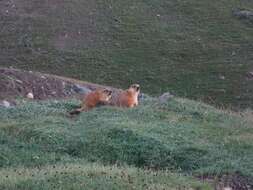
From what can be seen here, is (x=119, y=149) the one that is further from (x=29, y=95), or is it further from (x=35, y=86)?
(x=35, y=86)

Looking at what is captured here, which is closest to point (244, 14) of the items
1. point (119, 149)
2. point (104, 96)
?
point (104, 96)

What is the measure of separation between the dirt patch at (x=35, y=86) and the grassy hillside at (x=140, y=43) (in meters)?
4.45

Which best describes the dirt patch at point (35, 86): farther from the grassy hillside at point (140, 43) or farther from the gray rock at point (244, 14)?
the gray rock at point (244, 14)

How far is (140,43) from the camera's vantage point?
2688cm

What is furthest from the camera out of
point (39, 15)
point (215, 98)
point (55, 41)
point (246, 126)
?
point (39, 15)

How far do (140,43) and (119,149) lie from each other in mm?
17430

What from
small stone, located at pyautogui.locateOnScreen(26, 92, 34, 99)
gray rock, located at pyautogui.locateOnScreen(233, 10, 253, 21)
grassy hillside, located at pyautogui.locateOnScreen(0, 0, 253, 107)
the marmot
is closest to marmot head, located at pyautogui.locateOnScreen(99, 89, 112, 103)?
the marmot

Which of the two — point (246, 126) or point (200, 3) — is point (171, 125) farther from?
point (200, 3)

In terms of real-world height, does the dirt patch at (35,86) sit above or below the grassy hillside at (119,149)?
below

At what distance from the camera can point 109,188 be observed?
7109 mm

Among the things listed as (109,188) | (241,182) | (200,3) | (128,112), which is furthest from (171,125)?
(200,3)

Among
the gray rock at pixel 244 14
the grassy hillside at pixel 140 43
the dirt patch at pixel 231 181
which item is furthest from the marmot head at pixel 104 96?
the gray rock at pixel 244 14

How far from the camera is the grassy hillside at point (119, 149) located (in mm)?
7574

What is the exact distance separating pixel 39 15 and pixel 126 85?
280 inches
